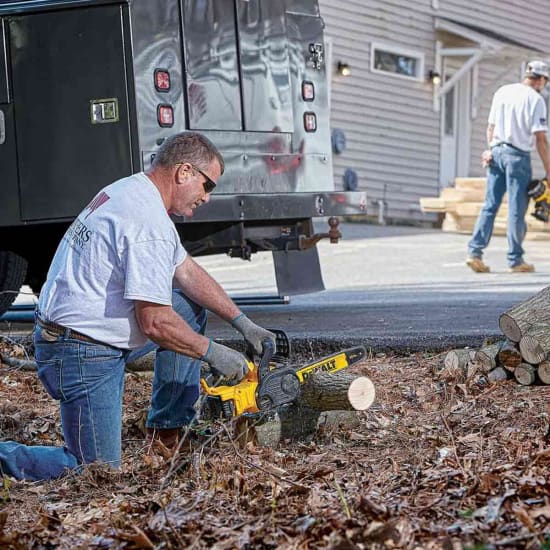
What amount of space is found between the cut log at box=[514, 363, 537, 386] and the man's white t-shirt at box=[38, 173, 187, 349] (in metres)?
2.27

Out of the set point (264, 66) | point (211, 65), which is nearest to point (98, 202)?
point (211, 65)

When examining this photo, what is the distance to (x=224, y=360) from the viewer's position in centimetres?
482

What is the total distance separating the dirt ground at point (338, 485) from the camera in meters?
3.47

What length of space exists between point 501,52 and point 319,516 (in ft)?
70.8

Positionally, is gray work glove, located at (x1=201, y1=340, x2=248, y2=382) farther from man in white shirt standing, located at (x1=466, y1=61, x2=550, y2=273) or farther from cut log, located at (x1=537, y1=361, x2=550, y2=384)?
man in white shirt standing, located at (x1=466, y1=61, x2=550, y2=273)

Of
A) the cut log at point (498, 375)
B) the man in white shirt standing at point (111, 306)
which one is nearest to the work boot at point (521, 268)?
the cut log at point (498, 375)

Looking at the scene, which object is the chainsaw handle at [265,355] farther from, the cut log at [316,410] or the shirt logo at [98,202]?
the shirt logo at [98,202]

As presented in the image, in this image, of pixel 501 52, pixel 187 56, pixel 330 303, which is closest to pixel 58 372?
pixel 187 56

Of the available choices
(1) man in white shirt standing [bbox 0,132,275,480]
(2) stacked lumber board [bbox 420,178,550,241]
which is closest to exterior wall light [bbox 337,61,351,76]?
(2) stacked lumber board [bbox 420,178,550,241]

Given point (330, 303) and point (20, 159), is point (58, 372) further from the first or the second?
point (330, 303)

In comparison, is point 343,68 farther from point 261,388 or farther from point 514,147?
point 261,388

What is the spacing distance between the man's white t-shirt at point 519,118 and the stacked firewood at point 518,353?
6.07 meters

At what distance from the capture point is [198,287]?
5273 mm

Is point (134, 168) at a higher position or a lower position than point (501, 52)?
lower
